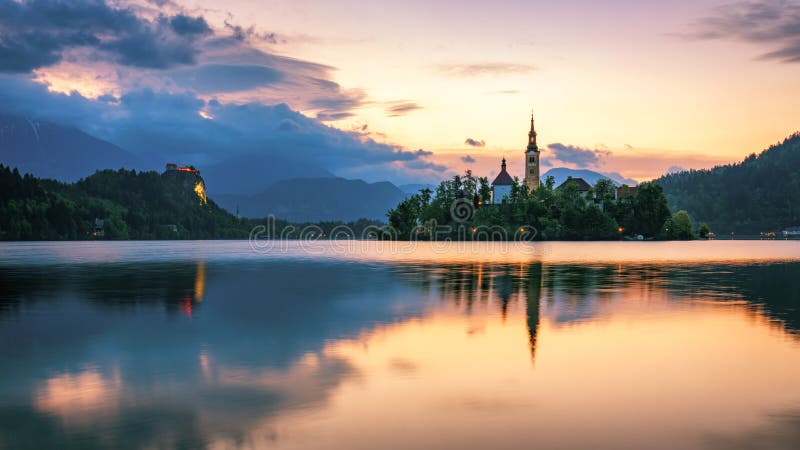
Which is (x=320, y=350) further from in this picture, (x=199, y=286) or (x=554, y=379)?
(x=199, y=286)

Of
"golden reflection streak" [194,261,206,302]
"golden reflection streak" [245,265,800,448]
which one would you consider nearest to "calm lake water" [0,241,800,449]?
"golden reflection streak" [245,265,800,448]

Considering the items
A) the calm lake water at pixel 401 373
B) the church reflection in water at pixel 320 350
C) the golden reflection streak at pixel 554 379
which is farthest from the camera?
the church reflection in water at pixel 320 350

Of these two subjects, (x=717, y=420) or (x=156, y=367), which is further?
(x=156, y=367)

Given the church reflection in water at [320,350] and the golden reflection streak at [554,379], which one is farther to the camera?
the church reflection in water at [320,350]

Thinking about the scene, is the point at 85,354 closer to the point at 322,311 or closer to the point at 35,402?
the point at 35,402

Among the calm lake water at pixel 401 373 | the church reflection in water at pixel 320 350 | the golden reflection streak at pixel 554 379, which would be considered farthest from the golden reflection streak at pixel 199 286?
the golden reflection streak at pixel 554 379

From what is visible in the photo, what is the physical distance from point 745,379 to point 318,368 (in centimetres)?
1106

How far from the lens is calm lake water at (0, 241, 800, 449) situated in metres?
11.9

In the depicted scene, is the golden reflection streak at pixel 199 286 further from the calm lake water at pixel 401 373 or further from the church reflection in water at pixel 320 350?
the calm lake water at pixel 401 373

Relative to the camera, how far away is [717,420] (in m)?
12.7

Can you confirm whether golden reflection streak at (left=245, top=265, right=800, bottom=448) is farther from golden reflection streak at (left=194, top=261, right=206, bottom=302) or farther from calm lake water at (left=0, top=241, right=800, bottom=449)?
golden reflection streak at (left=194, top=261, right=206, bottom=302)

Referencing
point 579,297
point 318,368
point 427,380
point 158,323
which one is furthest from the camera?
point 579,297

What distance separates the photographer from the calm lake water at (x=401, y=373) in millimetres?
11945

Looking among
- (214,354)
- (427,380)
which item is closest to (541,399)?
(427,380)
